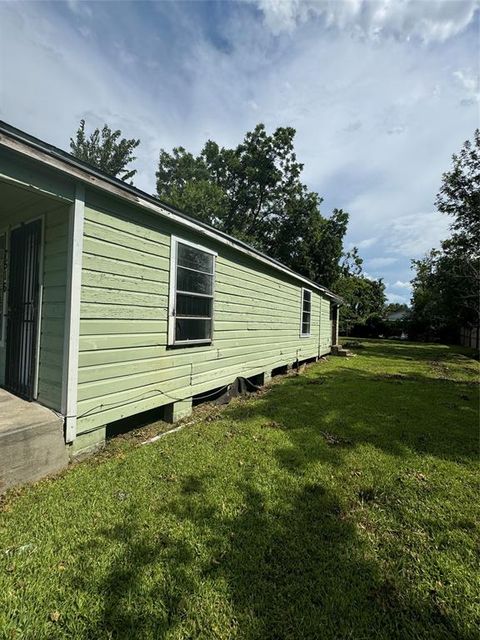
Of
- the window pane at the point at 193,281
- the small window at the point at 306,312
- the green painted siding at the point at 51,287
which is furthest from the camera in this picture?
the small window at the point at 306,312

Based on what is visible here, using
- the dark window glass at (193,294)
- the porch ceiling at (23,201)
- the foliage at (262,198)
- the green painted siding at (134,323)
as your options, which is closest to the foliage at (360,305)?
the foliage at (262,198)

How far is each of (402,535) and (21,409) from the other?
3.59 m

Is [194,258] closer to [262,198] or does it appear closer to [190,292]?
[190,292]

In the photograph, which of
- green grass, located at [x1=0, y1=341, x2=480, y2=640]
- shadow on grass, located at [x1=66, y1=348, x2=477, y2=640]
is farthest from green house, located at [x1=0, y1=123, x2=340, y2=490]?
shadow on grass, located at [x1=66, y1=348, x2=477, y2=640]

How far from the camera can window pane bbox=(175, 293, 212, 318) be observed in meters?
4.49

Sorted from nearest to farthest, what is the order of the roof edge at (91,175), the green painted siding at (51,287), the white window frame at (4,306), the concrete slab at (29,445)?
the roof edge at (91,175) < the concrete slab at (29,445) < the green painted siding at (51,287) < the white window frame at (4,306)

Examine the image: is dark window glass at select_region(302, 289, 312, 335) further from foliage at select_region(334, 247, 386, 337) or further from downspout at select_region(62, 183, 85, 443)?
foliage at select_region(334, 247, 386, 337)

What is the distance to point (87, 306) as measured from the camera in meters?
3.17

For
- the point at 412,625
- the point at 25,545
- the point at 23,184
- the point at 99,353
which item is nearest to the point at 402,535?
the point at 412,625

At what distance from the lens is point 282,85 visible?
768 centimetres

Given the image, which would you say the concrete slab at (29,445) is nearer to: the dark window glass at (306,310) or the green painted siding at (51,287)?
the green painted siding at (51,287)

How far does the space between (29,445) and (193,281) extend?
2.93 metres

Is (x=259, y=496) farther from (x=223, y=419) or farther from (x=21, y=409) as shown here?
(x=21, y=409)

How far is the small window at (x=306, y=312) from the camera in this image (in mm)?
10220
